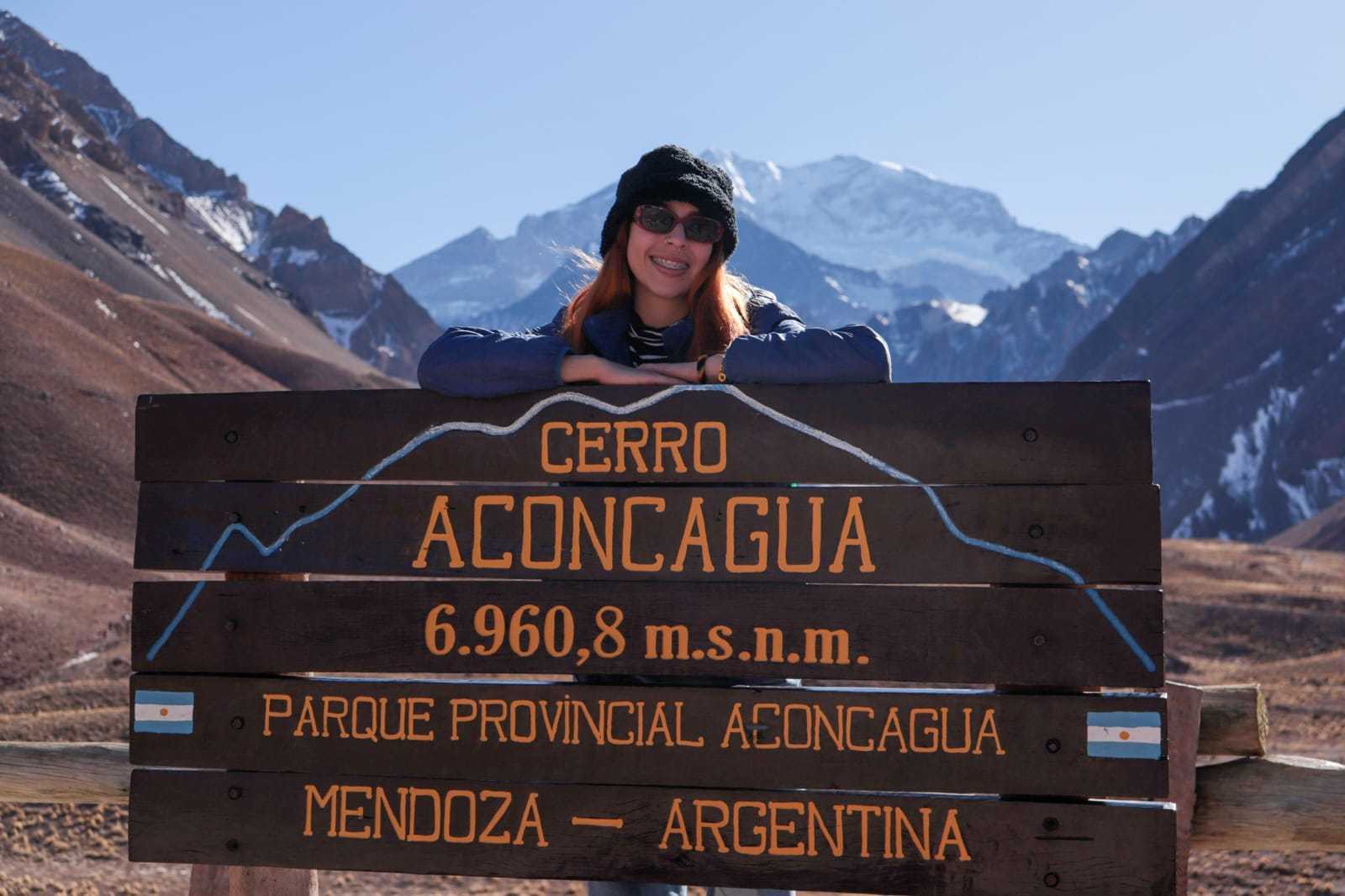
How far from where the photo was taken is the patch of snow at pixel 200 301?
106 m

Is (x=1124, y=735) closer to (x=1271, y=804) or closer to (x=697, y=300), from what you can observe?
(x=1271, y=804)

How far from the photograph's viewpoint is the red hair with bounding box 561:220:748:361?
4332mm

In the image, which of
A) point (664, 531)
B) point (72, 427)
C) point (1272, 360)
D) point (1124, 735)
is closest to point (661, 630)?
point (664, 531)

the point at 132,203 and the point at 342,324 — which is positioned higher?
the point at 342,324

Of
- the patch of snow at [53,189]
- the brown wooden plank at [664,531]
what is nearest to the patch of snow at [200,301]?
the patch of snow at [53,189]

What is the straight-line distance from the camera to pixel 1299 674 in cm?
2275

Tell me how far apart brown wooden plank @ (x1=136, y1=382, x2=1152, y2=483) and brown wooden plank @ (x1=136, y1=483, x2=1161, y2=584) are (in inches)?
2.1

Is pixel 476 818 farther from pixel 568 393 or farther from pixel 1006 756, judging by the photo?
pixel 1006 756

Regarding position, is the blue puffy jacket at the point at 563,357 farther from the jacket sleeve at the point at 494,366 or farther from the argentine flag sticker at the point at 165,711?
the argentine flag sticker at the point at 165,711

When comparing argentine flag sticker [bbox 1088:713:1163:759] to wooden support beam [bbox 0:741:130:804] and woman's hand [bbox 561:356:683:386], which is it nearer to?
woman's hand [bbox 561:356:683:386]

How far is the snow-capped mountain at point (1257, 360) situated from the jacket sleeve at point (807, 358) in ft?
335

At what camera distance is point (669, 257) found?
→ 4473 millimetres

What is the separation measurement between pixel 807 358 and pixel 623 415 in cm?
57

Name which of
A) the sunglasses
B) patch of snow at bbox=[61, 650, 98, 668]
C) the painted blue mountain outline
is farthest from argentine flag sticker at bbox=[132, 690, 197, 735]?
patch of snow at bbox=[61, 650, 98, 668]
